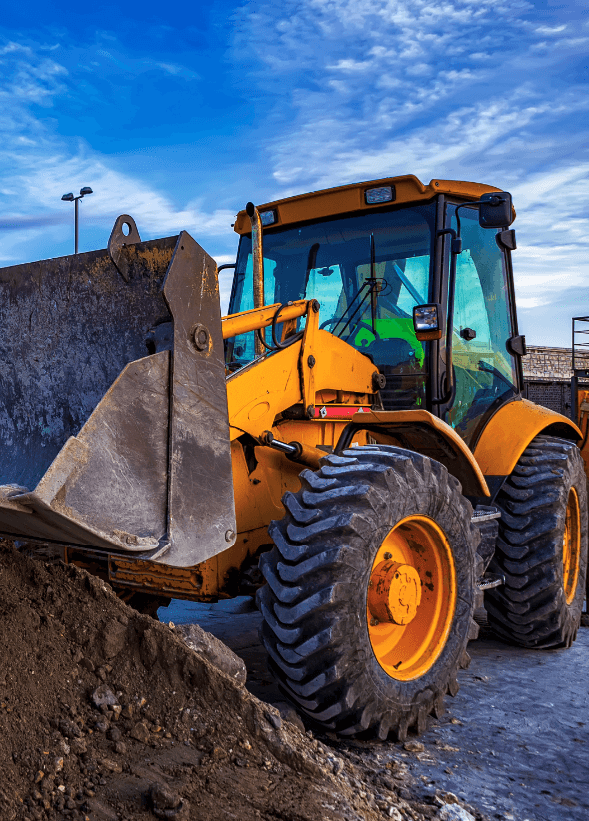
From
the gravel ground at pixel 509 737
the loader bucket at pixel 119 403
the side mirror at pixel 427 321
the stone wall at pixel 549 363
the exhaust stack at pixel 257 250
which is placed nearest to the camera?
the loader bucket at pixel 119 403

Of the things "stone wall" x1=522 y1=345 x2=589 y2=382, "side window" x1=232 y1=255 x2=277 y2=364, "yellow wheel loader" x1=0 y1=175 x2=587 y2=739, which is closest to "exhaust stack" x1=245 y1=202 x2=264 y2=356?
"yellow wheel loader" x1=0 y1=175 x2=587 y2=739

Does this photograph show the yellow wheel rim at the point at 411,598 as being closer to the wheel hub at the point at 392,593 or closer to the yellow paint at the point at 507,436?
the wheel hub at the point at 392,593

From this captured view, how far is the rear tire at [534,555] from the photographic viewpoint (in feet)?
16.6

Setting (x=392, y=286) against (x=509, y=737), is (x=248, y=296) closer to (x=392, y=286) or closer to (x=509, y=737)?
(x=392, y=286)

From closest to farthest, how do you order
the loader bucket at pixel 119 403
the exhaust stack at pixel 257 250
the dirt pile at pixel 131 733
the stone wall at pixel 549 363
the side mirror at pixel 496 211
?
the dirt pile at pixel 131 733 → the loader bucket at pixel 119 403 → the exhaust stack at pixel 257 250 → the side mirror at pixel 496 211 → the stone wall at pixel 549 363

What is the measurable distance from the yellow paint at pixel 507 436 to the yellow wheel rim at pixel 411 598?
4.48 feet

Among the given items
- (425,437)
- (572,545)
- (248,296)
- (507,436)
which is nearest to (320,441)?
(425,437)

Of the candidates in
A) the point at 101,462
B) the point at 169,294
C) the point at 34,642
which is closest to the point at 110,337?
the point at 169,294

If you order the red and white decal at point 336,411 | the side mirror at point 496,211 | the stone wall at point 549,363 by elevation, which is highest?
the stone wall at point 549,363

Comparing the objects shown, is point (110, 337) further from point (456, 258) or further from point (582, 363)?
point (582, 363)

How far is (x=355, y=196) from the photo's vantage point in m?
4.96

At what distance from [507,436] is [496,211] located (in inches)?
64.9

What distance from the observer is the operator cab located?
4.87 m

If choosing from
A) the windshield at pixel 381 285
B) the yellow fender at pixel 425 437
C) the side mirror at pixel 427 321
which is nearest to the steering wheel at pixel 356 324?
the windshield at pixel 381 285
